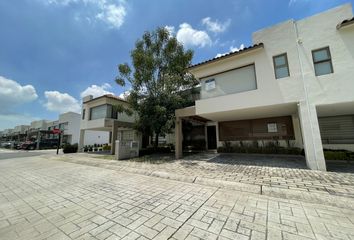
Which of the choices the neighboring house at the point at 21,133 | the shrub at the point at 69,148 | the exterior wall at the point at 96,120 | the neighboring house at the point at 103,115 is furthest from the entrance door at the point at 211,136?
the neighboring house at the point at 21,133

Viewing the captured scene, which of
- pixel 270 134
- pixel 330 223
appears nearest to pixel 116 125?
pixel 270 134

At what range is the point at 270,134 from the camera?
1058 centimetres

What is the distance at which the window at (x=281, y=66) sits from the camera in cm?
692

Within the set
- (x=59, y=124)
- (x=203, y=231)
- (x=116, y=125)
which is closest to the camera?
(x=203, y=231)

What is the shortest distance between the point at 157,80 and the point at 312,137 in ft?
34.7

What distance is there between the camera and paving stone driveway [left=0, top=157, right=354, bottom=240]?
250cm

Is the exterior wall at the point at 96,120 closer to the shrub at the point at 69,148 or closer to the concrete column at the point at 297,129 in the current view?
the shrub at the point at 69,148

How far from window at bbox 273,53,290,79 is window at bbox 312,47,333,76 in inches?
38.7

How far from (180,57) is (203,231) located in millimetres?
12874

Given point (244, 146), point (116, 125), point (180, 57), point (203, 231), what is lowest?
point (203, 231)

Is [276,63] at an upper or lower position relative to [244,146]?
upper

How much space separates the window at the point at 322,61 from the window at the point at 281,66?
3.22 ft

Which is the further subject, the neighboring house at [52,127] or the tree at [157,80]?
the neighboring house at [52,127]

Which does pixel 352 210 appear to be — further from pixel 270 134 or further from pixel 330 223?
pixel 270 134
